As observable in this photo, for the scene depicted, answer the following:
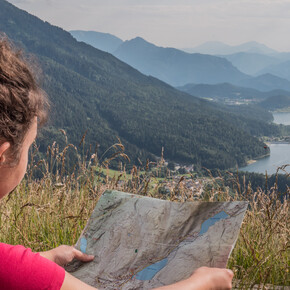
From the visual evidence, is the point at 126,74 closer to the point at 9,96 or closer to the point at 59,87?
the point at 59,87

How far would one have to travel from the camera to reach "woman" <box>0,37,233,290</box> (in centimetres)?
104

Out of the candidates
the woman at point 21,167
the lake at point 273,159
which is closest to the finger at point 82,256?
the woman at point 21,167

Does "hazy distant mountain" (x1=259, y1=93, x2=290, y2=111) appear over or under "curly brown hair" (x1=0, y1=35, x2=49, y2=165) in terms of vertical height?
over

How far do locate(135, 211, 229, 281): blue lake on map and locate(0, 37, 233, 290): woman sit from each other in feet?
0.53

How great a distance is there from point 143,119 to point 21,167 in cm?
12035

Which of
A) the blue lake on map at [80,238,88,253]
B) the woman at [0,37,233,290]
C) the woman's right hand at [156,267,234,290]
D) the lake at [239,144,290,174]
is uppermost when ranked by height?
the woman at [0,37,233,290]

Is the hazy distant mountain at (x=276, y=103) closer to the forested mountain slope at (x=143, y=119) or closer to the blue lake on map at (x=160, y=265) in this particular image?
the forested mountain slope at (x=143, y=119)

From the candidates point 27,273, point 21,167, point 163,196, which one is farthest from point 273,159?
point 27,273

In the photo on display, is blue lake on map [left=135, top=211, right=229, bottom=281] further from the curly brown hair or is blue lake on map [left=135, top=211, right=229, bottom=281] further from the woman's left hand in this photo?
the curly brown hair

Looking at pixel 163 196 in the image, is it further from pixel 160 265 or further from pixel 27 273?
pixel 27 273

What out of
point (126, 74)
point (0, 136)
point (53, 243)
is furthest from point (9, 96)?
point (126, 74)

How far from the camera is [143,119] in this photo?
121 meters

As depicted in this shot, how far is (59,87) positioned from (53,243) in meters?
149

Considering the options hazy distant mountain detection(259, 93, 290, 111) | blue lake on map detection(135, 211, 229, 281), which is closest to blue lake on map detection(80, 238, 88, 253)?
blue lake on map detection(135, 211, 229, 281)
